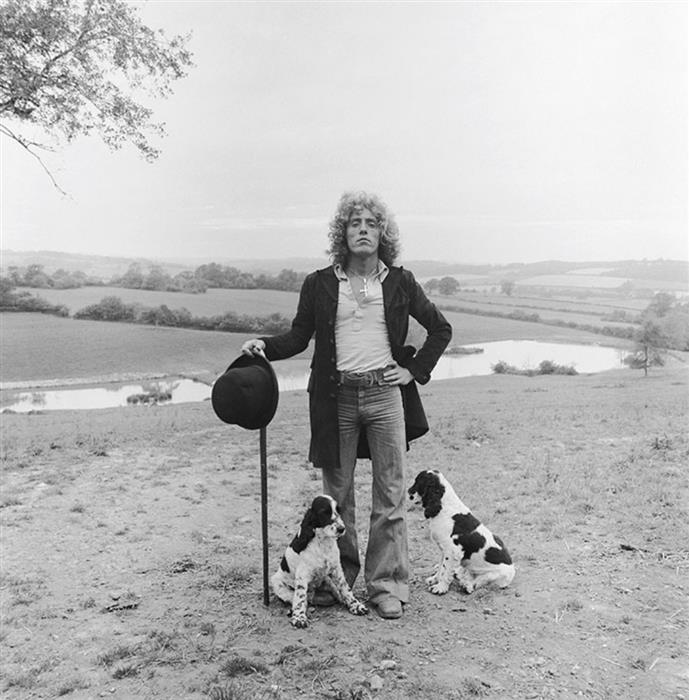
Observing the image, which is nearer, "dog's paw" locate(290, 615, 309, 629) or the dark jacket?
"dog's paw" locate(290, 615, 309, 629)

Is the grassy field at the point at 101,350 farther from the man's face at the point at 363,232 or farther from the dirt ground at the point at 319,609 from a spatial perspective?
the man's face at the point at 363,232

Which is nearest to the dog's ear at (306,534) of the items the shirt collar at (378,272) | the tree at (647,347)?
the shirt collar at (378,272)

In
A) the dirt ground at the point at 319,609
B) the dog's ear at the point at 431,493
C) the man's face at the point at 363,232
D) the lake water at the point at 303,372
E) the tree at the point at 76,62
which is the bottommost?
the lake water at the point at 303,372

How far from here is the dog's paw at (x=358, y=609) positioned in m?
4.01

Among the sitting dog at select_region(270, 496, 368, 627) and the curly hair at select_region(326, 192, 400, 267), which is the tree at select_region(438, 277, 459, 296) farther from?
the sitting dog at select_region(270, 496, 368, 627)

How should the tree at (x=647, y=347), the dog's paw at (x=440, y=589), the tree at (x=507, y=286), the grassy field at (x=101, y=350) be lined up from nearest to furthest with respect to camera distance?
the dog's paw at (x=440, y=589) < the grassy field at (x=101, y=350) < the tree at (x=647, y=347) < the tree at (x=507, y=286)

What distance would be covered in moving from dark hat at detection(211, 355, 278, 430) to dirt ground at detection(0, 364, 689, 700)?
1.31m

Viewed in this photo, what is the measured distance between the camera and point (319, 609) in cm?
411

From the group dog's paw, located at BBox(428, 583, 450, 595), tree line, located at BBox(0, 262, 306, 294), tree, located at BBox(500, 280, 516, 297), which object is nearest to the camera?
dog's paw, located at BBox(428, 583, 450, 595)

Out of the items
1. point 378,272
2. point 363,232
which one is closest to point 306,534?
point 378,272

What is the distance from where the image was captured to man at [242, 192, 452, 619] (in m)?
4.02

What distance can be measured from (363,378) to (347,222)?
1023 mm

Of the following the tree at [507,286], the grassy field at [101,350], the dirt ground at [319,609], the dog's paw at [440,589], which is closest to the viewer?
the dirt ground at [319,609]

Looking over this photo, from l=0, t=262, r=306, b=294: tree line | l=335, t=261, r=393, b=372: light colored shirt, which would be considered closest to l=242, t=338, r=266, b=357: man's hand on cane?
l=335, t=261, r=393, b=372: light colored shirt
